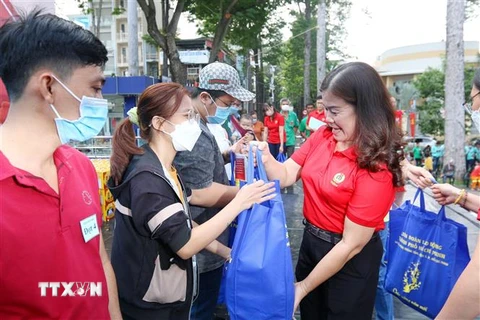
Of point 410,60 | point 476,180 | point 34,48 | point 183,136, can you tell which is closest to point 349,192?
point 183,136

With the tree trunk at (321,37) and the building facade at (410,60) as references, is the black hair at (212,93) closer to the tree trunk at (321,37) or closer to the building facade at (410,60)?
the tree trunk at (321,37)

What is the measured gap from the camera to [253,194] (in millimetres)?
1656

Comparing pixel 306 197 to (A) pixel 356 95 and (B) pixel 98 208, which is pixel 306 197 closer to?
(A) pixel 356 95

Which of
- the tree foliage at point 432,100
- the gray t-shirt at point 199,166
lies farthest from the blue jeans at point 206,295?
the tree foliage at point 432,100

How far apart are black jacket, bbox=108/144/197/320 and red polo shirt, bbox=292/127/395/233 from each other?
2.09ft

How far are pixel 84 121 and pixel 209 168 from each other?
904 millimetres

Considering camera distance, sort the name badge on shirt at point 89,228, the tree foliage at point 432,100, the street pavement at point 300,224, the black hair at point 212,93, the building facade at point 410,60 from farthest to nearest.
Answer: the building facade at point 410,60
the tree foliage at point 432,100
the street pavement at point 300,224
the black hair at point 212,93
the name badge on shirt at point 89,228

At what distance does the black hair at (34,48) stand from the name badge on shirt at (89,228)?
458 mm

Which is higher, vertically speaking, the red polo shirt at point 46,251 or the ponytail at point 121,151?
the ponytail at point 121,151

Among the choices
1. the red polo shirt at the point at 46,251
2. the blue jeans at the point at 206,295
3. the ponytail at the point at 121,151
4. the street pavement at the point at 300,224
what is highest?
the ponytail at the point at 121,151

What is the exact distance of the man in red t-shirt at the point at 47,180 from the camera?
1.13 metres

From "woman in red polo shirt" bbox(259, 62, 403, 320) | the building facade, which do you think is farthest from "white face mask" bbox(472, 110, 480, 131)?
the building facade

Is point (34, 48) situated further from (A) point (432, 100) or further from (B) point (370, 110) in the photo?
(A) point (432, 100)

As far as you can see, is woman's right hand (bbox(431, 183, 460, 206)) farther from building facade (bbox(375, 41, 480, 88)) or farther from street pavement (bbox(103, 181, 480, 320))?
building facade (bbox(375, 41, 480, 88))
